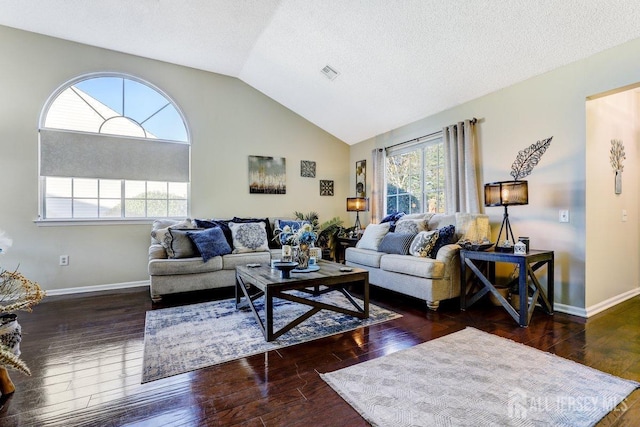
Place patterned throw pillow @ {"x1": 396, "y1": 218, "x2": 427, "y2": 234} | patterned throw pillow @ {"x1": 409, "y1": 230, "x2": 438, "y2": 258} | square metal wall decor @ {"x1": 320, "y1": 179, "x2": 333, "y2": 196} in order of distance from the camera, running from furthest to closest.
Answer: square metal wall decor @ {"x1": 320, "y1": 179, "x2": 333, "y2": 196}
patterned throw pillow @ {"x1": 396, "y1": 218, "x2": 427, "y2": 234}
patterned throw pillow @ {"x1": 409, "y1": 230, "x2": 438, "y2": 258}

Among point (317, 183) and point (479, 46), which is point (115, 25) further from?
point (479, 46)

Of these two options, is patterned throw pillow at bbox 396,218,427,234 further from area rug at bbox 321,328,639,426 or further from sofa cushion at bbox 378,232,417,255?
area rug at bbox 321,328,639,426

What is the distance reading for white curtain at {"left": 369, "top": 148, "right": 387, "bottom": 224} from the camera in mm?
5238

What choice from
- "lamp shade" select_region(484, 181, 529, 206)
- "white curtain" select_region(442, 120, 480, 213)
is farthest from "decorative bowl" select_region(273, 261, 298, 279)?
"white curtain" select_region(442, 120, 480, 213)

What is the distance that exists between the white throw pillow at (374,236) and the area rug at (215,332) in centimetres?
105

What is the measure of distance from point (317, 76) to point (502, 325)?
383 cm

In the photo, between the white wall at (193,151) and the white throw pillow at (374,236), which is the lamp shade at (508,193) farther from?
the white wall at (193,151)

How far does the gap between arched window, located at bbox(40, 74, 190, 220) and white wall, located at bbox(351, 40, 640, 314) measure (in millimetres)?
4395

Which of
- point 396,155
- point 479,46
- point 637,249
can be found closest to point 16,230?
point 396,155

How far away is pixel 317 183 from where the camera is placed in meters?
5.72

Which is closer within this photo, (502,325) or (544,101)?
(502,325)

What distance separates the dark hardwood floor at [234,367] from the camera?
4.84 feet

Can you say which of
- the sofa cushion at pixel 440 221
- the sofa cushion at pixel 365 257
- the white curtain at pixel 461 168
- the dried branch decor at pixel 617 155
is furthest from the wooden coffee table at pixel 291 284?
the dried branch decor at pixel 617 155

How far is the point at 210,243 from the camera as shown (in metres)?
3.73
